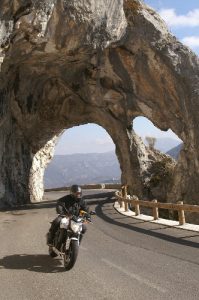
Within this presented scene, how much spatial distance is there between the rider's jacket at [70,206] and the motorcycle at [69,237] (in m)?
0.20

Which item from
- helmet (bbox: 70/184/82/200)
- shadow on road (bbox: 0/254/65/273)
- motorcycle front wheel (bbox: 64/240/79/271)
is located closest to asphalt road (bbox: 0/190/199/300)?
shadow on road (bbox: 0/254/65/273)

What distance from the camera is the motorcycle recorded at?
802 centimetres

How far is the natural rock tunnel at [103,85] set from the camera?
1025 inches

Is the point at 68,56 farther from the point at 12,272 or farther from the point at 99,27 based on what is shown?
the point at 12,272

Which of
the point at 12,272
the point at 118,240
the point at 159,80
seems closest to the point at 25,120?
the point at 159,80

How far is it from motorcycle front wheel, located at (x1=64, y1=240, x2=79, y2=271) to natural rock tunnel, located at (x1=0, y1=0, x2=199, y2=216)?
17.4 meters

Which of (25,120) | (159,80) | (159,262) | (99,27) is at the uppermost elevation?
(99,27)

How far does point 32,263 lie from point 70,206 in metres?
1.46

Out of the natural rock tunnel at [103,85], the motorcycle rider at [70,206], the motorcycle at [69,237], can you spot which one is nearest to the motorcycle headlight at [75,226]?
the motorcycle at [69,237]

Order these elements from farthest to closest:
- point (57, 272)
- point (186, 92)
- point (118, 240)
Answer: point (186, 92), point (118, 240), point (57, 272)

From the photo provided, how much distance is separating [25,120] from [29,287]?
97.8ft

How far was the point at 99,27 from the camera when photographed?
27078 mm

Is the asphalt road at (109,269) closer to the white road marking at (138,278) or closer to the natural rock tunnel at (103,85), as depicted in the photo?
the white road marking at (138,278)

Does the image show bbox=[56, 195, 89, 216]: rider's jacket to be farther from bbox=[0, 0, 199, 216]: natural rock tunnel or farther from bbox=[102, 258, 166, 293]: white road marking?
bbox=[0, 0, 199, 216]: natural rock tunnel
